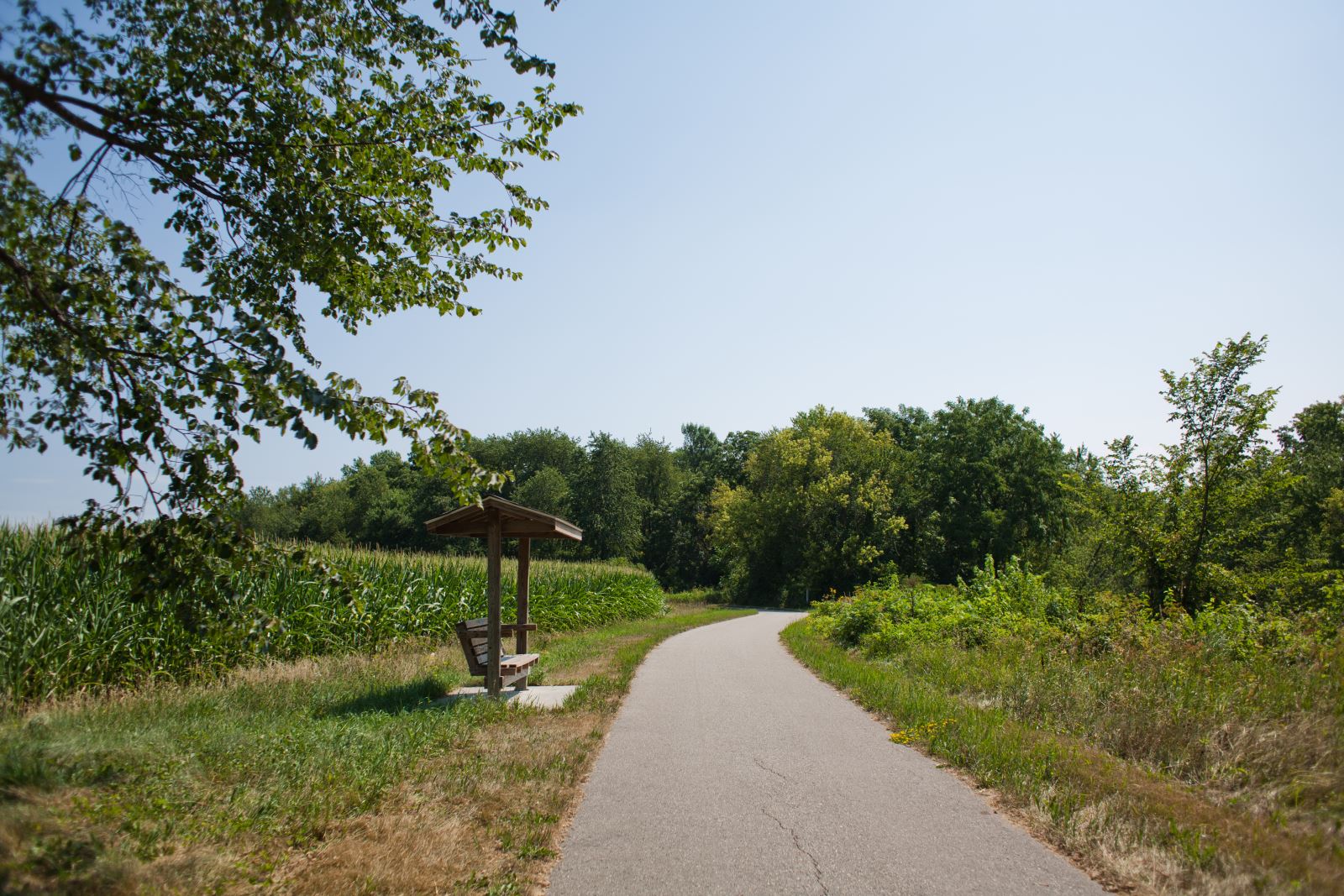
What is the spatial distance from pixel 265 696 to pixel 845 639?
40.5 ft

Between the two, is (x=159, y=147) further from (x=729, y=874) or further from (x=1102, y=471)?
(x=1102, y=471)

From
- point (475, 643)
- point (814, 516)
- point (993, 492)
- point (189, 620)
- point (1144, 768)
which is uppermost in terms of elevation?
point (993, 492)

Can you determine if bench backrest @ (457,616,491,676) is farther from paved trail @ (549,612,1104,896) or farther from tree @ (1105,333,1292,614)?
tree @ (1105,333,1292,614)

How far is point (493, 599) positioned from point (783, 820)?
19.2ft

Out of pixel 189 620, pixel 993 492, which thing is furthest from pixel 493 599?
pixel 993 492

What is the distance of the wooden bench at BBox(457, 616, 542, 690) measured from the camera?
10.3m

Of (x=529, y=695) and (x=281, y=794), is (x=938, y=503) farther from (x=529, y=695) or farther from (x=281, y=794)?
(x=281, y=794)

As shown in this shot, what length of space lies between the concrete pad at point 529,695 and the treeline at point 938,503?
460cm

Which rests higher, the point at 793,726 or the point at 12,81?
the point at 12,81

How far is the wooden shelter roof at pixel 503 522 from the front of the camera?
1000 cm

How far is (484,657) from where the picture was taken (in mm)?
10734

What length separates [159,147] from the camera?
5.02m

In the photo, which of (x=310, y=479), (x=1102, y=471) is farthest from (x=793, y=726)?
(x=310, y=479)

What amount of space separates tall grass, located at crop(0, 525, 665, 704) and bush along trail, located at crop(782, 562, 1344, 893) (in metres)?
5.14
